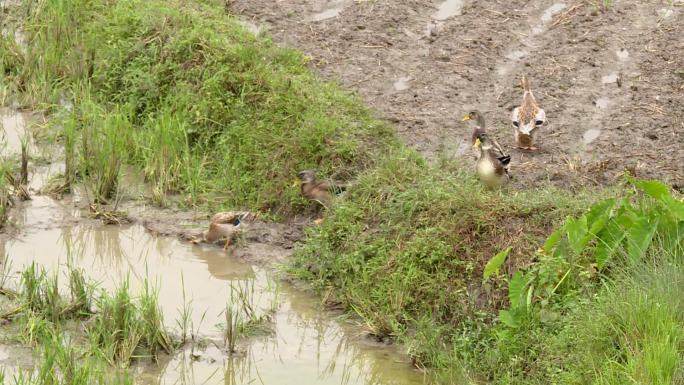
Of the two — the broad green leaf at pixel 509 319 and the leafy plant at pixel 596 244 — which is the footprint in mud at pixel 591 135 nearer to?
the leafy plant at pixel 596 244

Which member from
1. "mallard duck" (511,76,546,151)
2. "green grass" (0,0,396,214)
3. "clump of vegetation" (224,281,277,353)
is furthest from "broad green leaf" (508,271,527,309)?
"mallard duck" (511,76,546,151)

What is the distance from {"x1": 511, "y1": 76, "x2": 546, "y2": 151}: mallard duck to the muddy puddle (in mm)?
2310

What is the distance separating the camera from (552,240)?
7766 mm

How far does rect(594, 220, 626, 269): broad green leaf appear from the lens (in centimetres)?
772

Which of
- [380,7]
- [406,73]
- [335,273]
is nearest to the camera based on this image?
[335,273]

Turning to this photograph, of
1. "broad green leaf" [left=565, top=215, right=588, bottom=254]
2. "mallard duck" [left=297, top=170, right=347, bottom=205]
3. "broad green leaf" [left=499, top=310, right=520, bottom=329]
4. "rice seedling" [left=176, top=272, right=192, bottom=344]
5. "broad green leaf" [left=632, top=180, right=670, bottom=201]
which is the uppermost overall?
"broad green leaf" [left=632, top=180, right=670, bottom=201]

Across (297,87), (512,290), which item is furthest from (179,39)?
(512,290)

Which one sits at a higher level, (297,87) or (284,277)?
(297,87)

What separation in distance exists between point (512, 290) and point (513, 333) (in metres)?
0.26

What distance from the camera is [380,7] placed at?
12.4 metres

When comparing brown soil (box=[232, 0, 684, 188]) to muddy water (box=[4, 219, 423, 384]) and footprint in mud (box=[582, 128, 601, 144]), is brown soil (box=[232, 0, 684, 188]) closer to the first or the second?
footprint in mud (box=[582, 128, 601, 144])

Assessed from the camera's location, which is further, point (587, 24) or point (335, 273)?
point (587, 24)

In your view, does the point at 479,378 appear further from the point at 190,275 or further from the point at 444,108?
the point at 444,108

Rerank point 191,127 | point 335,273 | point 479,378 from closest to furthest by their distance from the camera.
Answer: point 479,378
point 335,273
point 191,127
